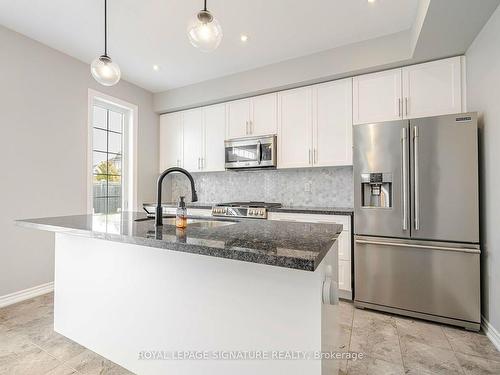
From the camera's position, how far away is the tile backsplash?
3.41 meters

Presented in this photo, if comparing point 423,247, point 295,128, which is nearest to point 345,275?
point 423,247

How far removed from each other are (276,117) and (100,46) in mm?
2199

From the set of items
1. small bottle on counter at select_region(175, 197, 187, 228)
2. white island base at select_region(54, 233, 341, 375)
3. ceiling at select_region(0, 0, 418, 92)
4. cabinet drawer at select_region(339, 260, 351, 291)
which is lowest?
cabinet drawer at select_region(339, 260, 351, 291)

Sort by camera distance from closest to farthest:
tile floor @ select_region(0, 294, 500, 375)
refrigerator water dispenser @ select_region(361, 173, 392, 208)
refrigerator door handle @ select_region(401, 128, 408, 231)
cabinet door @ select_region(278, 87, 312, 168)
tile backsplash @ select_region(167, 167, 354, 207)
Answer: tile floor @ select_region(0, 294, 500, 375), refrigerator door handle @ select_region(401, 128, 408, 231), refrigerator water dispenser @ select_region(361, 173, 392, 208), cabinet door @ select_region(278, 87, 312, 168), tile backsplash @ select_region(167, 167, 354, 207)

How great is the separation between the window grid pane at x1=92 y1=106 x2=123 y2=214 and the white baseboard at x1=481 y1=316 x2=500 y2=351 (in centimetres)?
412

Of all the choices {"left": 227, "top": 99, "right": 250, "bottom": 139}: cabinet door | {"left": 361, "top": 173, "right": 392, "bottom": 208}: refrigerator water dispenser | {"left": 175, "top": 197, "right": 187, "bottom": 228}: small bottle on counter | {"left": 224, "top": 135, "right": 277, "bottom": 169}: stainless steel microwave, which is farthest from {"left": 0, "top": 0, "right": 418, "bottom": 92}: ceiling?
{"left": 175, "top": 197, "right": 187, "bottom": 228}: small bottle on counter

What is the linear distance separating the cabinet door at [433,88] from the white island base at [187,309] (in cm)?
213

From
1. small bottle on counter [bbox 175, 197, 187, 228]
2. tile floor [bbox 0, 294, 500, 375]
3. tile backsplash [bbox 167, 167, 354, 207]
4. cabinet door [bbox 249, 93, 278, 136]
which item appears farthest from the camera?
cabinet door [bbox 249, 93, 278, 136]

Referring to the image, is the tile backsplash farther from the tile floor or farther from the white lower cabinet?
the tile floor

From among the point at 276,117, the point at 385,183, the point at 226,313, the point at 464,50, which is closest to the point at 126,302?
the point at 226,313

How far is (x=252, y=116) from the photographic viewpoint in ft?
12.1

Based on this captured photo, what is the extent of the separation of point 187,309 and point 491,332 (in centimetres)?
236

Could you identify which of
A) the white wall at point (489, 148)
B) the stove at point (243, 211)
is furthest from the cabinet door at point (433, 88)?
the stove at point (243, 211)

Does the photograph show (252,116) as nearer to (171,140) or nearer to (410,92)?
(171,140)
